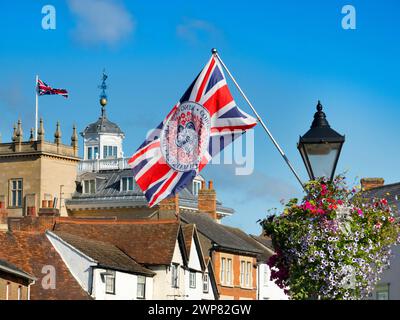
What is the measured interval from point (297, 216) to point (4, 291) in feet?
98.9

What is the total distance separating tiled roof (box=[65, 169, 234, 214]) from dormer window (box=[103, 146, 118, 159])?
1171 cm

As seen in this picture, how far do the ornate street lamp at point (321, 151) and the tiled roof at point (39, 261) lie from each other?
38770 mm

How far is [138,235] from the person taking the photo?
68188 millimetres

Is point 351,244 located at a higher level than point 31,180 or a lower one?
lower

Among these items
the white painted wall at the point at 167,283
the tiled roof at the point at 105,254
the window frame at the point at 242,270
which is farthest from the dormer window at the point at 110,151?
the tiled roof at the point at 105,254

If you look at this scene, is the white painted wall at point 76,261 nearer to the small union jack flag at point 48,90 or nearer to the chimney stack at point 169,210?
the chimney stack at point 169,210

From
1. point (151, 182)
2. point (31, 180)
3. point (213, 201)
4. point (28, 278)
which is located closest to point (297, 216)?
point (151, 182)

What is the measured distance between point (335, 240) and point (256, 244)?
67.9 metres

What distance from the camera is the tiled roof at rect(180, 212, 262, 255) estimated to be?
79438mm

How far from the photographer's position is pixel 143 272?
207 ft

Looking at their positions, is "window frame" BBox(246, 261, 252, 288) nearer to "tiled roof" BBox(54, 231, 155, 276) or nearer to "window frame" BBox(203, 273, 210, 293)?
"window frame" BBox(203, 273, 210, 293)

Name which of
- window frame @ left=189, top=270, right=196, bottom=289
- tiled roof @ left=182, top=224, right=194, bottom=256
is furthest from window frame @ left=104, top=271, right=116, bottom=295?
window frame @ left=189, top=270, right=196, bottom=289

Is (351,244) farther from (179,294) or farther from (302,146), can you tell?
(179,294)

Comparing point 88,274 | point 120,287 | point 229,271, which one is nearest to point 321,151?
point 88,274
